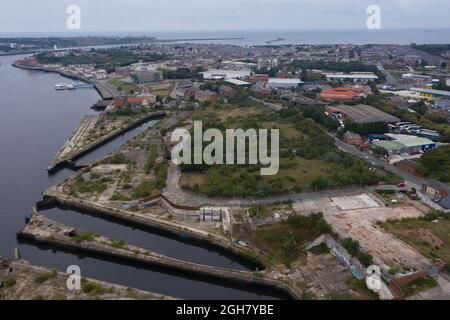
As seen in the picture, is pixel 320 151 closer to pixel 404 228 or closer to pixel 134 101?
pixel 404 228

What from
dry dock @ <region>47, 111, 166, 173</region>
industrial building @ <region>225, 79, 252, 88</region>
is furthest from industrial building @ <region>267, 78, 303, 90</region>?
dry dock @ <region>47, 111, 166, 173</region>

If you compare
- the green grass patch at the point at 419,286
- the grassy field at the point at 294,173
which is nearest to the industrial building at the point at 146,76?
the grassy field at the point at 294,173

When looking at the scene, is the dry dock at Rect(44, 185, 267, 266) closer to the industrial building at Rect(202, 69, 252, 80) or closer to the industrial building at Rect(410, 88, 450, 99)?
the industrial building at Rect(410, 88, 450, 99)

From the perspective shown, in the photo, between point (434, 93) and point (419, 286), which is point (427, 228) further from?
point (434, 93)

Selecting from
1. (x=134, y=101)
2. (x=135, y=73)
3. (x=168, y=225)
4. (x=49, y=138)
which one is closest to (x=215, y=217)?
(x=168, y=225)
